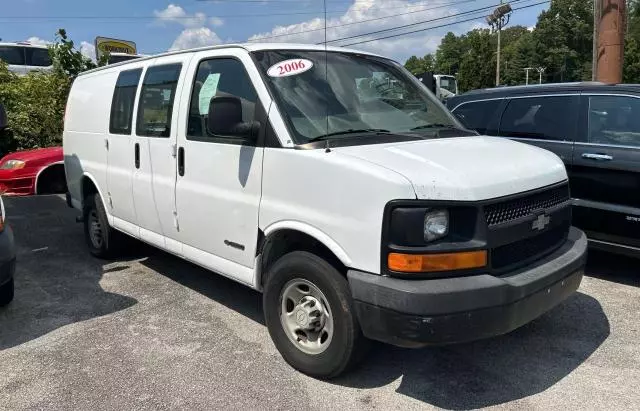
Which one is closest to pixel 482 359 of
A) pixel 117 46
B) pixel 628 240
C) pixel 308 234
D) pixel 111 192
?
pixel 308 234

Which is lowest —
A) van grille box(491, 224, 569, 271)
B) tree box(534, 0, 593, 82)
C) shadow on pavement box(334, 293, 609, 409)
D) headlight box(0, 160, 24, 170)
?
shadow on pavement box(334, 293, 609, 409)

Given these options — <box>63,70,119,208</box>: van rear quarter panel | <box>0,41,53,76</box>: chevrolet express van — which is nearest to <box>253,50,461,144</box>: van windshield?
<box>63,70,119,208</box>: van rear quarter panel

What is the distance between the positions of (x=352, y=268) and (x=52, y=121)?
38.5ft

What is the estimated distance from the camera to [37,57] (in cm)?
1916

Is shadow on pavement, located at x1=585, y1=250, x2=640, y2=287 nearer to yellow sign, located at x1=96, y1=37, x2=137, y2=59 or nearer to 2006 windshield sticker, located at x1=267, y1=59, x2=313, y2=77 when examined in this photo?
2006 windshield sticker, located at x1=267, y1=59, x2=313, y2=77

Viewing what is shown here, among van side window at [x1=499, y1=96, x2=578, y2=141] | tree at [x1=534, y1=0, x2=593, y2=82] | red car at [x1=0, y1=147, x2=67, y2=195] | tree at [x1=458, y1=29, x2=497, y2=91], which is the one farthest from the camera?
tree at [x1=534, y1=0, x2=593, y2=82]

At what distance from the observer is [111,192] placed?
571 centimetres

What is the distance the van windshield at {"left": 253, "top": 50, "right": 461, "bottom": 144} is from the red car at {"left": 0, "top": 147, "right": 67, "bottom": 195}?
6.77m

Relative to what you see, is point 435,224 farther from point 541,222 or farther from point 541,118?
point 541,118

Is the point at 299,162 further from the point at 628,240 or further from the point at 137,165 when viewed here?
the point at 628,240

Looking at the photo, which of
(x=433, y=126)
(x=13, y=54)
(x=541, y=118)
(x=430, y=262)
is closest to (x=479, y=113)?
(x=541, y=118)

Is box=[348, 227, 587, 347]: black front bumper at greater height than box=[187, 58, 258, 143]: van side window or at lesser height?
lesser

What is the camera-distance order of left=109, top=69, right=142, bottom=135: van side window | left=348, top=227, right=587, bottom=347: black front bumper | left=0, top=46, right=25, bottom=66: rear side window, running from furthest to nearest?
left=0, top=46, right=25, bottom=66: rear side window → left=109, top=69, right=142, bottom=135: van side window → left=348, top=227, right=587, bottom=347: black front bumper

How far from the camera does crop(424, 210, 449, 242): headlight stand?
116 inches
